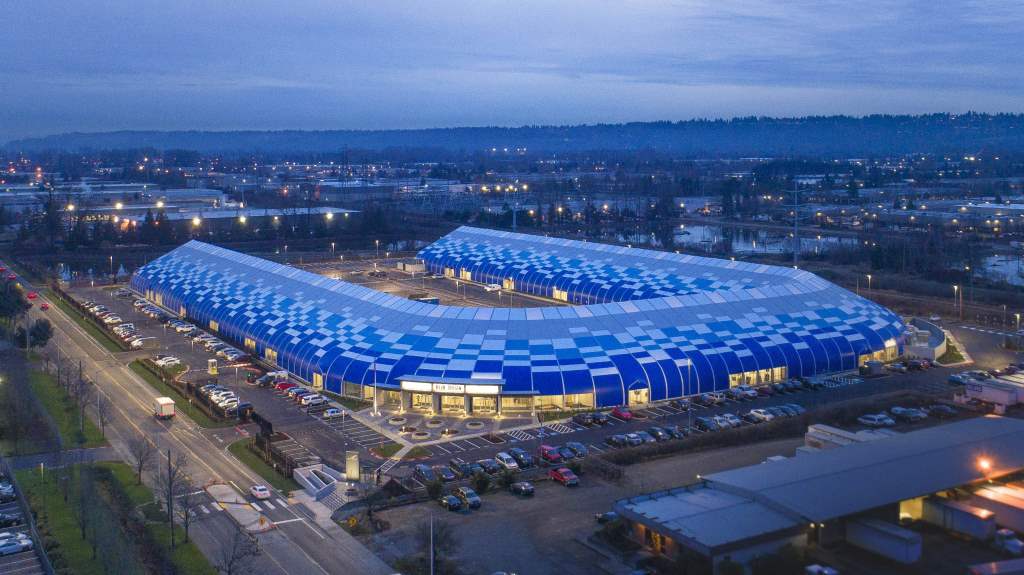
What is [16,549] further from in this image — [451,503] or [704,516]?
[704,516]

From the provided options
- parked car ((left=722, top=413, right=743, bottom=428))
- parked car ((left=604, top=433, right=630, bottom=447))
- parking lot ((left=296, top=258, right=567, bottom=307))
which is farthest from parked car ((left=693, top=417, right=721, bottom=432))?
parking lot ((left=296, top=258, right=567, bottom=307))

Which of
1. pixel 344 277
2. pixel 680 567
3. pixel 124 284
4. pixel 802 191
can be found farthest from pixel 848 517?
pixel 802 191

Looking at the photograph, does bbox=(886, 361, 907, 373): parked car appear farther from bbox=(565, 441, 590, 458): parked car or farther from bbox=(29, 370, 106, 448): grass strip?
bbox=(29, 370, 106, 448): grass strip

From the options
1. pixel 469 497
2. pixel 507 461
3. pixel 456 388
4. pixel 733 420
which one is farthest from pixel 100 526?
pixel 733 420

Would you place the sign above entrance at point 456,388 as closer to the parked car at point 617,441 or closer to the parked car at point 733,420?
the parked car at point 617,441

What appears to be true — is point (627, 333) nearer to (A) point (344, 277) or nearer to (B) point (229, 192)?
(A) point (344, 277)

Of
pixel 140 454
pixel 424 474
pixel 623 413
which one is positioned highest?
pixel 140 454

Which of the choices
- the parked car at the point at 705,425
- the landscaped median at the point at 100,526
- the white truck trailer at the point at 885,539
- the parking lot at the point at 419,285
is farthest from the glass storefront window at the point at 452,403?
the parking lot at the point at 419,285
